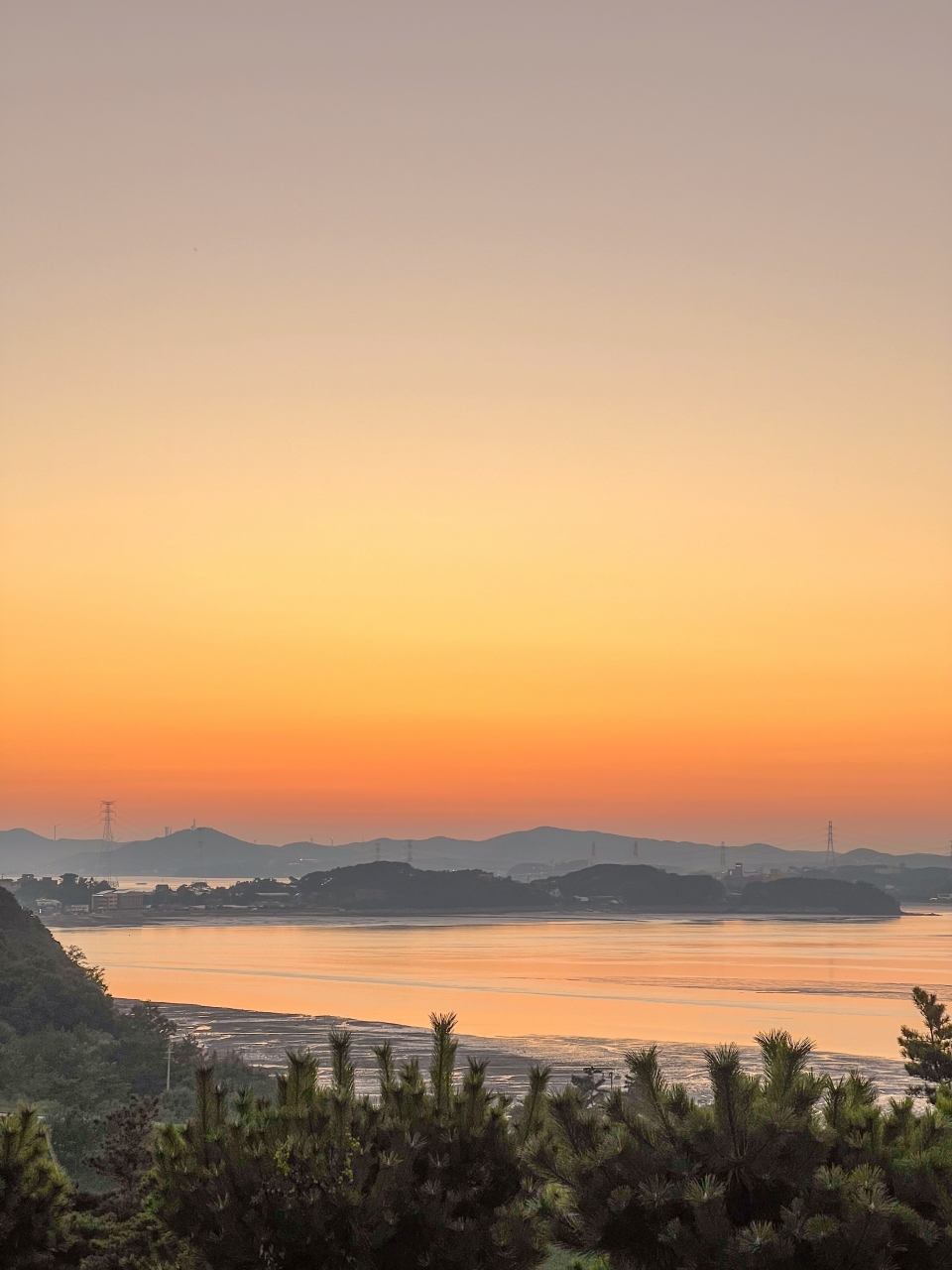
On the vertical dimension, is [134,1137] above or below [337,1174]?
below

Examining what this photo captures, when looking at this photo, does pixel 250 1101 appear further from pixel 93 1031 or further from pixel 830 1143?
pixel 93 1031

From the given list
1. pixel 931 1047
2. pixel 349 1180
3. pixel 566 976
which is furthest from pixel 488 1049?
pixel 349 1180

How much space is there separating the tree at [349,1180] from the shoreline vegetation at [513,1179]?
15 mm

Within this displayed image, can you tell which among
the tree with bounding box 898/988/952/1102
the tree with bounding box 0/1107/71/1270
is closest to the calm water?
the tree with bounding box 898/988/952/1102

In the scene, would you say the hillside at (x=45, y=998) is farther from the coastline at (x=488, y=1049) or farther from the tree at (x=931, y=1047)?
the tree at (x=931, y=1047)

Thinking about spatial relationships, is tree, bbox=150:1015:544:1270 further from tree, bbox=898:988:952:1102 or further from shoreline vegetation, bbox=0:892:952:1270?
tree, bbox=898:988:952:1102

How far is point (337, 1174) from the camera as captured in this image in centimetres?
928

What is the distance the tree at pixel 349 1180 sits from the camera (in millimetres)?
9172

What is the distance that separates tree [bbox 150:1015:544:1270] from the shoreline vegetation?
0.05 feet

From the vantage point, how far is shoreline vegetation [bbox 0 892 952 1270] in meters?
8.12

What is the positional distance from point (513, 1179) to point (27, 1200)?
159 inches

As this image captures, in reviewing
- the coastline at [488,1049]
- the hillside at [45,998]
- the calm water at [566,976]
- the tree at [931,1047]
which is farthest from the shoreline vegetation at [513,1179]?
the calm water at [566,976]

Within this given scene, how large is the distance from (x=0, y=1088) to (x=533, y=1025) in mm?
41847

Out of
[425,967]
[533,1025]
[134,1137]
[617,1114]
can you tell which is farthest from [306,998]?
[617,1114]
